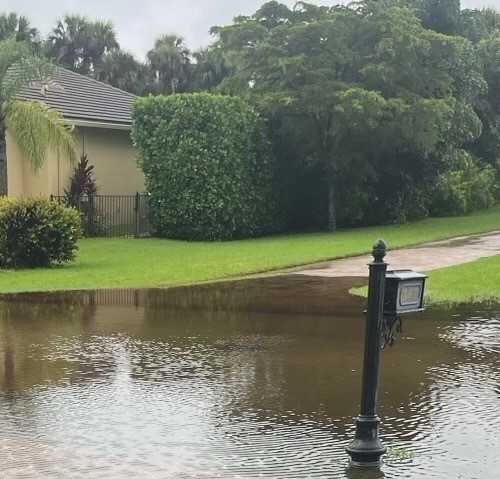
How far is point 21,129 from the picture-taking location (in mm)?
18594

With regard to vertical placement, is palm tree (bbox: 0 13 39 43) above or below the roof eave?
above

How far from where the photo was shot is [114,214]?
27.0 metres

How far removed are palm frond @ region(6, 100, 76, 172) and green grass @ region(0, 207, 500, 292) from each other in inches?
103

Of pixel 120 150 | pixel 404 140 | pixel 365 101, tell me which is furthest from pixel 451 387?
pixel 120 150

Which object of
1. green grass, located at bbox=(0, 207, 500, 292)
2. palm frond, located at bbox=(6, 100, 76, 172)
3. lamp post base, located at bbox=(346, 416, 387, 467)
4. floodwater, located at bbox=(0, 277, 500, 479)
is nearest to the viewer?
lamp post base, located at bbox=(346, 416, 387, 467)

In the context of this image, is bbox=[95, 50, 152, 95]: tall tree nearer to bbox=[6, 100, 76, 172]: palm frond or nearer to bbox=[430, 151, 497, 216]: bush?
bbox=[430, 151, 497, 216]: bush

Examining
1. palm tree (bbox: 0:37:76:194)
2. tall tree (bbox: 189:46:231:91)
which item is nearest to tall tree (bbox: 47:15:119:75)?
tall tree (bbox: 189:46:231:91)

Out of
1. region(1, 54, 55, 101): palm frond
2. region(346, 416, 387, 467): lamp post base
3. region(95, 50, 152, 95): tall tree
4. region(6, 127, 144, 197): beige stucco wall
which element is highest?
region(95, 50, 152, 95): tall tree

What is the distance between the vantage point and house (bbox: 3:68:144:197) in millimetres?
25328

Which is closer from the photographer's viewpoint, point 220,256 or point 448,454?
point 448,454

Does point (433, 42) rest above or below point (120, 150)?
above

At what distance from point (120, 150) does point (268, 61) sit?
5834 mm

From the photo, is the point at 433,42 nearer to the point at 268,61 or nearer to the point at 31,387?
the point at 268,61

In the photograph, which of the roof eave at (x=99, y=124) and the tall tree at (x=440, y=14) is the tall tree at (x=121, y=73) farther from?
the roof eave at (x=99, y=124)
